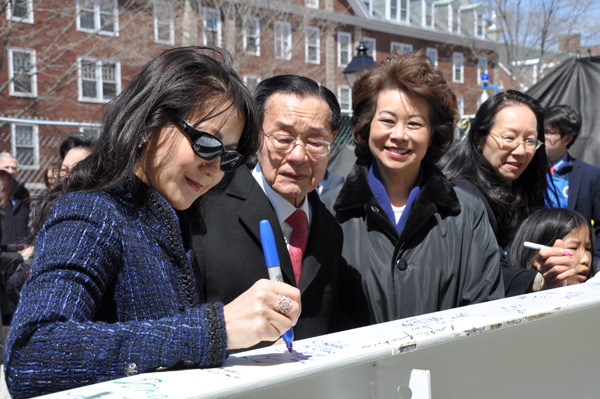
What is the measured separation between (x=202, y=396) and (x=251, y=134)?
890 millimetres

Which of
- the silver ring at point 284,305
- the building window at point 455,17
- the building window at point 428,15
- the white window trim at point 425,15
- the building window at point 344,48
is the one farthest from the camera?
the building window at point 428,15

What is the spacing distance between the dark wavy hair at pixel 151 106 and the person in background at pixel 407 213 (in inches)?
46.5

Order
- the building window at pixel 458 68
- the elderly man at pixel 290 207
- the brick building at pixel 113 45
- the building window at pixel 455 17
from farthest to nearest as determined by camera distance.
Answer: the building window at pixel 458 68, the building window at pixel 455 17, the brick building at pixel 113 45, the elderly man at pixel 290 207

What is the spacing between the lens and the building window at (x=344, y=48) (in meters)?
30.7

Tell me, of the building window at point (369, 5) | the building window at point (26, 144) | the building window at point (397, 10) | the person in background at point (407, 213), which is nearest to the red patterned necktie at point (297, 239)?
the person in background at point (407, 213)

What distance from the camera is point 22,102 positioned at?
64.5 ft

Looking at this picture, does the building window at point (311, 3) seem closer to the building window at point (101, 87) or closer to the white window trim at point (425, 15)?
the building window at point (101, 87)

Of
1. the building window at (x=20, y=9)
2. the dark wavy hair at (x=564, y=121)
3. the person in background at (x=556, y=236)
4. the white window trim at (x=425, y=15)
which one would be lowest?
the person in background at (x=556, y=236)

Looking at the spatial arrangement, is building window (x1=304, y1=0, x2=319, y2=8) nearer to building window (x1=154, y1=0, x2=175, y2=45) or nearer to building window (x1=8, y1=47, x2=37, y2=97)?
building window (x1=154, y1=0, x2=175, y2=45)

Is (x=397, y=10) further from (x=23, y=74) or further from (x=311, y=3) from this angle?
(x=23, y=74)

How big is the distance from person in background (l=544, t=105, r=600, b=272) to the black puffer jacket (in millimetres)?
2312

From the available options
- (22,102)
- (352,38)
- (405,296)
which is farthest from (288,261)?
(352,38)

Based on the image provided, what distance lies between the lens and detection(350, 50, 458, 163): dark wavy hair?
2.78m

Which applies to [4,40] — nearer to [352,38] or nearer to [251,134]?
[251,134]
